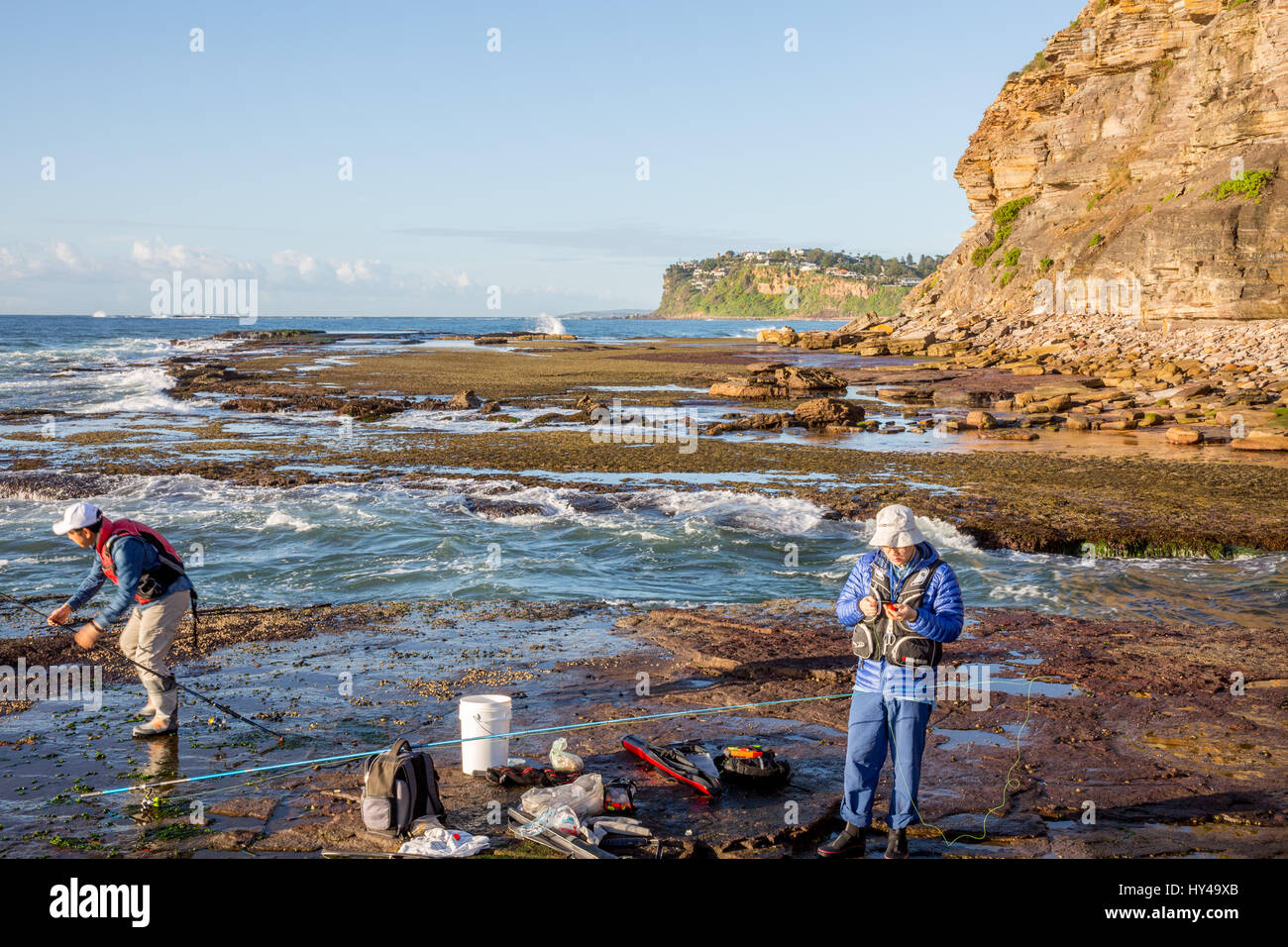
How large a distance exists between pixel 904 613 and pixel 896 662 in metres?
0.31

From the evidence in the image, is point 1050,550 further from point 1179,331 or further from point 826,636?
point 1179,331

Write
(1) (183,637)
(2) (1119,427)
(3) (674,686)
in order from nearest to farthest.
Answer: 1. (3) (674,686)
2. (1) (183,637)
3. (2) (1119,427)

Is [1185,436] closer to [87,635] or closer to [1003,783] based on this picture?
[1003,783]

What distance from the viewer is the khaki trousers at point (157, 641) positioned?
8117mm

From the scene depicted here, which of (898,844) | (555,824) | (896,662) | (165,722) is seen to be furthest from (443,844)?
(165,722)

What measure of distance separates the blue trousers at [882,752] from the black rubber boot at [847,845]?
54 mm

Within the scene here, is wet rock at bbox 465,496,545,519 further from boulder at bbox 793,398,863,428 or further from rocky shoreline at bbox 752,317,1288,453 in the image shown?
rocky shoreline at bbox 752,317,1288,453

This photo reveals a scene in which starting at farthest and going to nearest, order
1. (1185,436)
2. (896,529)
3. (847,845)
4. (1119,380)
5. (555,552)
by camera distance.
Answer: (1119,380) < (1185,436) < (555,552) < (847,845) < (896,529)

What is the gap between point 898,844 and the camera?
19.6ft

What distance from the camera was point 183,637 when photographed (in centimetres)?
1106

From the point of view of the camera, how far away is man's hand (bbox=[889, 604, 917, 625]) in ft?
19.7

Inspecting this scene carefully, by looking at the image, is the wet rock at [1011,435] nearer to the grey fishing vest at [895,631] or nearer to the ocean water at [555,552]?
the ocean water at [555,552]
